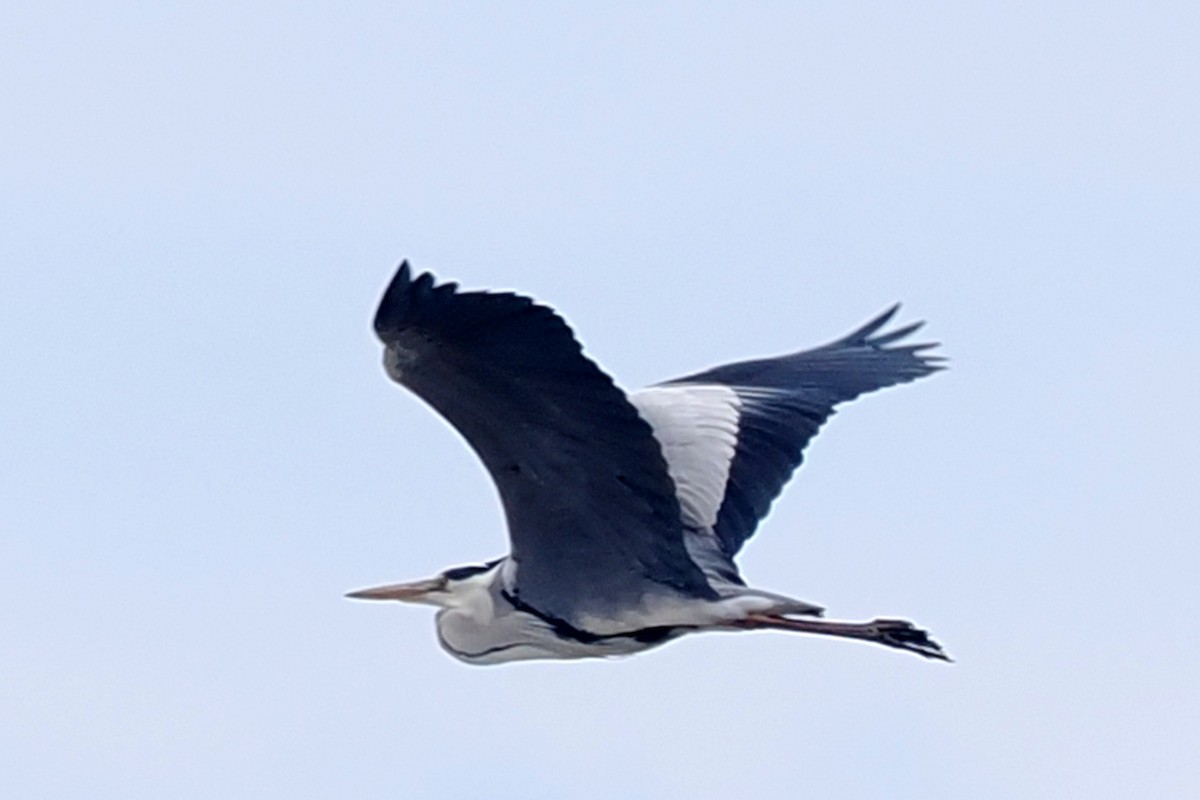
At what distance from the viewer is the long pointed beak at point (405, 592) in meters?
8.74

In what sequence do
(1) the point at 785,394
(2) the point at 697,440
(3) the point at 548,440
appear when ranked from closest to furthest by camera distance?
(3) the point at 548,440 < (2) the point at 697,440 < (1) the point at 785,394

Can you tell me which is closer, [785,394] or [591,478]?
[591,478]

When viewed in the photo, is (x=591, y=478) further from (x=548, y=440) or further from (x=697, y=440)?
(x=697, y=440)

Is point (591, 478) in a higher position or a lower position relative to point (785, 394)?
lower

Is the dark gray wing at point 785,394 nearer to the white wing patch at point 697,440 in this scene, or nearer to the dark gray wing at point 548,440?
the white wing patch at point 697,440

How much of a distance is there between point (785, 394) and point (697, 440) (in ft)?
2.54

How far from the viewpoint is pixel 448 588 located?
8625 millimetres

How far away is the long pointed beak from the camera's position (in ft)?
28.7

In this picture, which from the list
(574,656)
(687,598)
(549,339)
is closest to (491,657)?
(574,656)

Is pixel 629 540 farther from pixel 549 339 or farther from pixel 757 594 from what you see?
pixel 549 339

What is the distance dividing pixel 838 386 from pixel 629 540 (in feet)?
6.53

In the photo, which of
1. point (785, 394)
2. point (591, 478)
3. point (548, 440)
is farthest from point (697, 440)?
point (548, 440)

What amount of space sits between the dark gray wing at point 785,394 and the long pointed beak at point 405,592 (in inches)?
38.5

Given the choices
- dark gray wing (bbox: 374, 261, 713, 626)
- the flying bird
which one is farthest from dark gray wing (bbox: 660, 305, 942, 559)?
dark gray wing (bbox: 374, 261, 713, 626)
